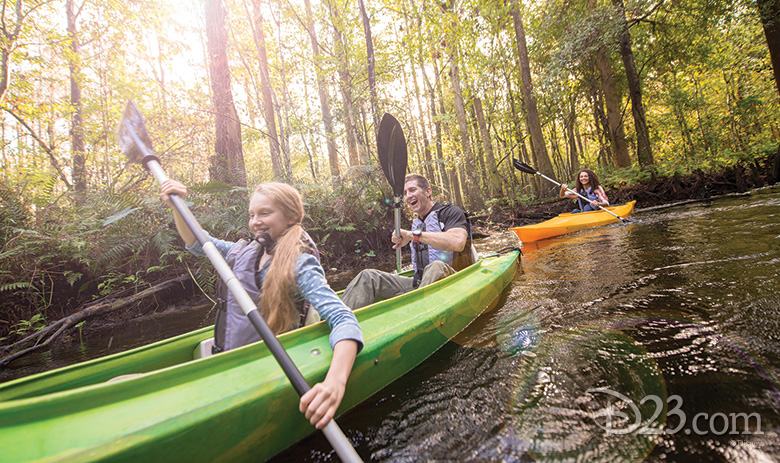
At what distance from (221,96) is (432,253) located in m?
5.53

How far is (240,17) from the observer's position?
13844 millimetres

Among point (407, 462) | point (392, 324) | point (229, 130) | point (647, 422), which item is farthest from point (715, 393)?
point (229, 130)

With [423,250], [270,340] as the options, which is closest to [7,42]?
[423,250]

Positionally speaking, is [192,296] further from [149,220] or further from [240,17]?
[240,17]

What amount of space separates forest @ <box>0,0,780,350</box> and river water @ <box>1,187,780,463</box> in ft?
6.25

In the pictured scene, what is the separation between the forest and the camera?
15.7ft

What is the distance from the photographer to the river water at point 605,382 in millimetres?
1312

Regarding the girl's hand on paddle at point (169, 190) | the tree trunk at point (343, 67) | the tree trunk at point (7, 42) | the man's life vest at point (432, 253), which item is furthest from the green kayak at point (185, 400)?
the tree trunk at point (7, 42)

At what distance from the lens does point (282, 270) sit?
1596 mm

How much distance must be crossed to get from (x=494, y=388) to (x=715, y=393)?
97cm

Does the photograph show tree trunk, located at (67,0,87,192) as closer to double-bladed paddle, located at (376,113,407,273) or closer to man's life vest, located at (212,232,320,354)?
double-bladed paddle, located at (376,113,407,273)

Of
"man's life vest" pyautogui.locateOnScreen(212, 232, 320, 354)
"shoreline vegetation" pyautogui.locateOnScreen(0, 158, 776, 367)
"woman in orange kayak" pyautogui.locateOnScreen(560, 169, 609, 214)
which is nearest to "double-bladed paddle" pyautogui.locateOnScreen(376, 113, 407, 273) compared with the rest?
"man's life vest" pyautogui.locateOnScreen(212, 232, 320, 354)

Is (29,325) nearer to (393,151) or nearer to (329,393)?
(393,151)

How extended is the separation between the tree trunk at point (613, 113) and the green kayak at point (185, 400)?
13.1 meters
